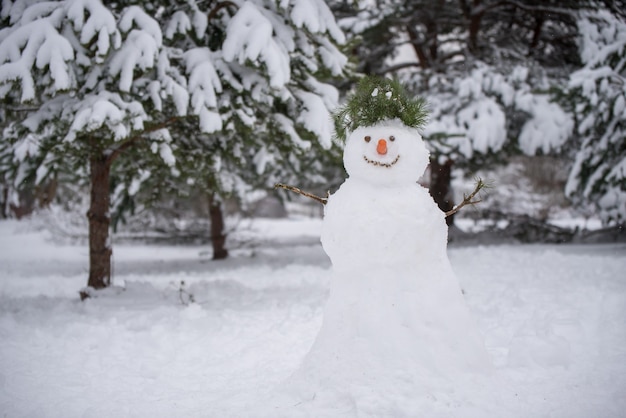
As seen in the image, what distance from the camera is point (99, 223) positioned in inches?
243

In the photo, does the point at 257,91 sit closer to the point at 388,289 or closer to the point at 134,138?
the point at 134,138

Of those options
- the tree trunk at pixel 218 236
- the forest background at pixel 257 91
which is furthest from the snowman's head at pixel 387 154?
the tree trunk at pixel 218 236

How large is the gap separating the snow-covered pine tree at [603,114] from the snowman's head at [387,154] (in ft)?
19.7

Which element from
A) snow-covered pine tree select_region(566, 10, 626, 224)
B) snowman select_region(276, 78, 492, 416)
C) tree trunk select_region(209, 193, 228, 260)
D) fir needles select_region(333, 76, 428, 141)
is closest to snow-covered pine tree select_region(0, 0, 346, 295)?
fir needles select_region(333, 76, 428, 141)

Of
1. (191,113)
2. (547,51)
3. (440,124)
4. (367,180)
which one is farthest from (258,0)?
(547,51)

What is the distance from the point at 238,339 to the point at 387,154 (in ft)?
8.37

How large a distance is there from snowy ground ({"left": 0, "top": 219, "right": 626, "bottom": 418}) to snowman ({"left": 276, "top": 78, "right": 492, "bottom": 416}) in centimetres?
36

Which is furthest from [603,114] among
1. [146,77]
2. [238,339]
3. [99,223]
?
[99,223]

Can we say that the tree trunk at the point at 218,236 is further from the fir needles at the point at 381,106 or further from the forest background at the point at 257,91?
the fir needles at the point at 381,106

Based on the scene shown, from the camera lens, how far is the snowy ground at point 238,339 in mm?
3176

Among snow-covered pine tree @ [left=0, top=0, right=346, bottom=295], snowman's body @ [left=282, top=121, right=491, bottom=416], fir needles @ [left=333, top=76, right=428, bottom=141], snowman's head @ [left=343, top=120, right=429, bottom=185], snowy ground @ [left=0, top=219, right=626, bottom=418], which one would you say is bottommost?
snowy ground @ [left=0, top=219, right=626, bottom=418]

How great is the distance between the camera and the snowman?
9.71 feet

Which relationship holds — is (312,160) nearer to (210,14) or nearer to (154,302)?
(210,14)

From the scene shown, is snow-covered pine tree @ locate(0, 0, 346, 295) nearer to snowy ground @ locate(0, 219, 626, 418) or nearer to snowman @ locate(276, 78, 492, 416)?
snowy ground @ locate(0, 219, 626, 418)
